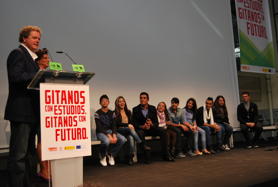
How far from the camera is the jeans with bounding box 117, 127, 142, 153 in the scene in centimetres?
382

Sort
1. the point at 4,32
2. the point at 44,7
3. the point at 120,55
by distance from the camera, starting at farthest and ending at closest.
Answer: the point at 120,55
the point at 44,7
the point at 4,32

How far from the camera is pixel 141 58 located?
500 centimetres

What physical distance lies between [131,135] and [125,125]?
0.60 feet

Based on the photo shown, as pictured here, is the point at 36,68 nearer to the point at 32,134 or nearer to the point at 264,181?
the point at 32,134

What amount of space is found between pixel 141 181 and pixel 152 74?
284 cm

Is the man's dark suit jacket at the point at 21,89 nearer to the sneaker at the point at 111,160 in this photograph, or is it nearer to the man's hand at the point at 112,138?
the man's hand at the point at 112,138

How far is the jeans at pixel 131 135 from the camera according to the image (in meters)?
3.82

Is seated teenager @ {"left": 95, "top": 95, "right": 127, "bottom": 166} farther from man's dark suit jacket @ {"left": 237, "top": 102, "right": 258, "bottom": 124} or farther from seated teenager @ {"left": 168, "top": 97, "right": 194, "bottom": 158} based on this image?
man's dark suit jacket @ {"left": 237, "top": 102, "right": 258, "bottom": 124}

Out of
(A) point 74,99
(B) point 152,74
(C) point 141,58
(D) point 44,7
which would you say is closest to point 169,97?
(B) point 152,74

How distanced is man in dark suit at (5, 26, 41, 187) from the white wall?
6.84ft

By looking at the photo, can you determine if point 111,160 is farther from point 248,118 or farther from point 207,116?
point 248,118

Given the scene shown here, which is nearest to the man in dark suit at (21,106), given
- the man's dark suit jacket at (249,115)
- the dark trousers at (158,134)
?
the dark trousers at (158,134)

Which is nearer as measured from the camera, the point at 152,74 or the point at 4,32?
the point at 4,32

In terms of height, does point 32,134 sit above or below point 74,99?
below
